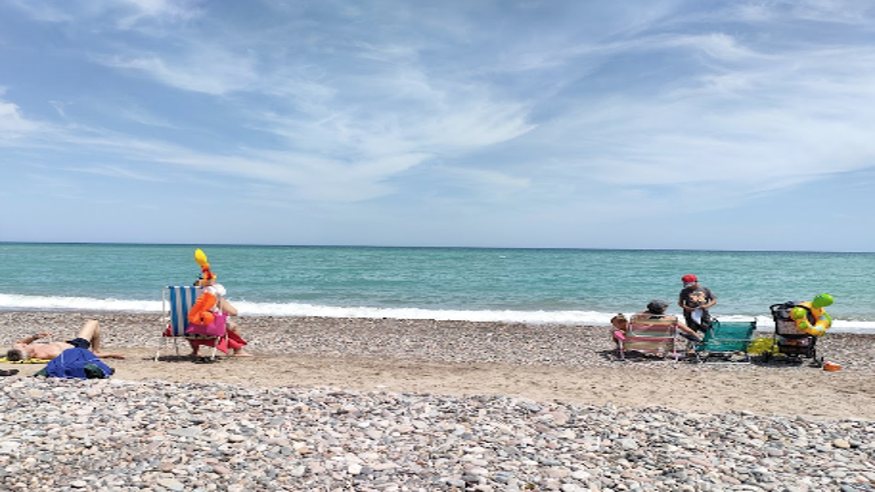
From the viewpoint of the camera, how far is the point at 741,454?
487 centimetres

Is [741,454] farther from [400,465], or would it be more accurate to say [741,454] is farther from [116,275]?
[116,275]

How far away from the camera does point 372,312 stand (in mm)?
19844

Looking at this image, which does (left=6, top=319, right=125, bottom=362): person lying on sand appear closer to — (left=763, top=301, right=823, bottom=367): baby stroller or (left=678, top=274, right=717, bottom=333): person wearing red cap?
(left=678, top=274, right=717, bottom=333): person wearing red cap

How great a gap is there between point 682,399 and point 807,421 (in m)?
1.62

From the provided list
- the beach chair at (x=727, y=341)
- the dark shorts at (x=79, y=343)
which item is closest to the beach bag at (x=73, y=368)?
the dark shorts at (x=79, y=343)

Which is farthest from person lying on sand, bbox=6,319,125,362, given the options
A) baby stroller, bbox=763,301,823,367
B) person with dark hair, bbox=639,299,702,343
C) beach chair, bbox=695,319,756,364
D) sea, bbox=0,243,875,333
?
baby stroller, bbox=763,301,823,367

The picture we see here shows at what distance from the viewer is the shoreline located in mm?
7504

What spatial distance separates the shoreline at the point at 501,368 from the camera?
7.50 metres

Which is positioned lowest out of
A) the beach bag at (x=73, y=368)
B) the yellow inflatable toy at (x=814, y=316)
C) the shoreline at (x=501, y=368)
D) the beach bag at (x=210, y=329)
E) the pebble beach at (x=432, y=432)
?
the shoreline at (x=501, y=368)

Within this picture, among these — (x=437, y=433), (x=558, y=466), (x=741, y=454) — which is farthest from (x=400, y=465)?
(x=741, y=454)

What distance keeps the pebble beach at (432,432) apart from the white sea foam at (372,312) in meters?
9.29

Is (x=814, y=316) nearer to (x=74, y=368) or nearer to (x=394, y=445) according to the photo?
(x=394, y=445)

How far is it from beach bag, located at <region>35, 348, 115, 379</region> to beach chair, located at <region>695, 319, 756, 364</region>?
9199 mm

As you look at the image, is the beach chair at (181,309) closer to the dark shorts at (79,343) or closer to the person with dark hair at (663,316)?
the dark shorts at (79,343)
